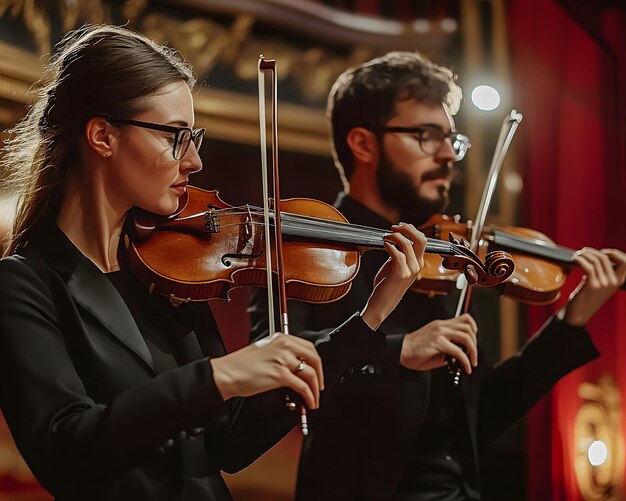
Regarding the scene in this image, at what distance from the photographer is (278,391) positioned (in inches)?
58.7

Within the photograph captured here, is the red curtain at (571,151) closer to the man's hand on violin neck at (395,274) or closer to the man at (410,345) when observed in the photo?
the man at (410,345)

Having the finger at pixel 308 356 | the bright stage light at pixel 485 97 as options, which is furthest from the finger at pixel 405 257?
the bright stage light at pixel 485 97

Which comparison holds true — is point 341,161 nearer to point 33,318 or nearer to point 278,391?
point 278,391

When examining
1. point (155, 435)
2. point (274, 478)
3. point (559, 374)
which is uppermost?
point (559, 374)

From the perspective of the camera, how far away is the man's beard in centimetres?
201

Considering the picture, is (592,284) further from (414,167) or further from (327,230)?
(327,230)

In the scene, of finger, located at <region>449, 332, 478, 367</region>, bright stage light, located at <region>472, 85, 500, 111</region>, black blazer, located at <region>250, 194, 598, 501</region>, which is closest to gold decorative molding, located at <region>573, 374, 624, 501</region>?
bright stage light, located at <region>472, 85, 500, 111</region>

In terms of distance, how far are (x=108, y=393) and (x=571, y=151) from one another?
237 cm

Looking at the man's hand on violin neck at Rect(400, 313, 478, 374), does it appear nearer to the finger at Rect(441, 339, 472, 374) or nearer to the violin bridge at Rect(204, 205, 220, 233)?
the finger at Rect(441, 339, 472, 374)

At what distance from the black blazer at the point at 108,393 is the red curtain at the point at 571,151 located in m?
1.81

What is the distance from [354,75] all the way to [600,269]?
74 centimetres

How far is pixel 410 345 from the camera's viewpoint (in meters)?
1.79

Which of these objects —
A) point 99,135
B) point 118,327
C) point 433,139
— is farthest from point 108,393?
point 433,139

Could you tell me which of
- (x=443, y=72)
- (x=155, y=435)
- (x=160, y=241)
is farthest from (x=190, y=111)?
(x=443, y=72)
